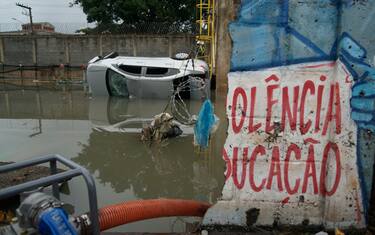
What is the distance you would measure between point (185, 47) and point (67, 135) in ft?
52.2

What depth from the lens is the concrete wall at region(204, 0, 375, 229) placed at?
9.45ft

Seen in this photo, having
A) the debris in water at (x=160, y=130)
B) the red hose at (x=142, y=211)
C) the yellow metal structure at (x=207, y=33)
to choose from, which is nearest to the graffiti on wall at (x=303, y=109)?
the red hose at (x=142, y=211)

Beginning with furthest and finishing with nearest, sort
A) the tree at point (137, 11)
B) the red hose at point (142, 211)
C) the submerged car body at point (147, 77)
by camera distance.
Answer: the tree at point (137, 11) < the submerged car body at point (147, 77) < the red hose at point (142, 211)

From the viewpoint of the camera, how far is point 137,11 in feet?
99.8

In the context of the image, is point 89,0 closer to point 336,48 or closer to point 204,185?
point 204,185

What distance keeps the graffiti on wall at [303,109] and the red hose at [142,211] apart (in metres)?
0.46

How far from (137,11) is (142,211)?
95.9 ft

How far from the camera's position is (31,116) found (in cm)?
1244

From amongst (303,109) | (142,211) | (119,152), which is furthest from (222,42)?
(142,211)

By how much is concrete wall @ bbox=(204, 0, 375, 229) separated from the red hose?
0.34m

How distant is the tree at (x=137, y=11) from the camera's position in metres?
30.1

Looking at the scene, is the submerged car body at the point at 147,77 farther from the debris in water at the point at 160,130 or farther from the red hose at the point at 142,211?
the red hose at the point at 142,211

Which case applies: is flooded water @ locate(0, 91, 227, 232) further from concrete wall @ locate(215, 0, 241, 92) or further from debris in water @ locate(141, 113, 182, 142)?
concrete wall @ locate(215, 0, 241, 92)

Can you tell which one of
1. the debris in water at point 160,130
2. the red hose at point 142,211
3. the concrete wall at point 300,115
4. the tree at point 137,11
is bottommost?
the debris in water at point 160,130
